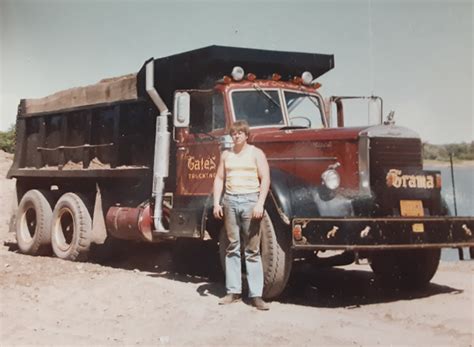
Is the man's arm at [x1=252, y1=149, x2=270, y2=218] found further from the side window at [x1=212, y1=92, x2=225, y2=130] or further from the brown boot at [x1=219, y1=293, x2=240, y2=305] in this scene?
the side window at [x1=212, y1=92, x2=225, y2=130]

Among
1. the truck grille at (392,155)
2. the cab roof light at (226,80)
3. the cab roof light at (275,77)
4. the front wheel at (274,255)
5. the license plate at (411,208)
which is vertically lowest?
the front wheel at (274,255)

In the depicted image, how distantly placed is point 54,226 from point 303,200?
5.34 m

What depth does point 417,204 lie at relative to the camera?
6.71m

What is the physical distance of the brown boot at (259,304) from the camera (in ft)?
19.4

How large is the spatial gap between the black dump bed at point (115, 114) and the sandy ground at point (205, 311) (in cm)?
179

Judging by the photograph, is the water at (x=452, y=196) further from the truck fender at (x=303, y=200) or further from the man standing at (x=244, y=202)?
the man standing at (x=244, y=202)

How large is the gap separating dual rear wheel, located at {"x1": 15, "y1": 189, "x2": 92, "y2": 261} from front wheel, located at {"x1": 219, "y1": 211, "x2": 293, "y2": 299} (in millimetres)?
3991

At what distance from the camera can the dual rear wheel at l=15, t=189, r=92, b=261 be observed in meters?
9.41

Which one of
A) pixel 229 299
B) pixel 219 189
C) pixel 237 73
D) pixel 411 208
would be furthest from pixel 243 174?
pixel 411 208

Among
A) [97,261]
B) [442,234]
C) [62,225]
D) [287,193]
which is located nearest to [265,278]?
[287,193]

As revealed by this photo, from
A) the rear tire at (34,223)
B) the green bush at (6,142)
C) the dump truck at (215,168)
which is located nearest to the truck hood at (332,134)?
the dump truck at (215,168)

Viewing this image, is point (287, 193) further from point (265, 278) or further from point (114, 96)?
point (114, 96)

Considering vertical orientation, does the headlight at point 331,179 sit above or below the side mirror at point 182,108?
below

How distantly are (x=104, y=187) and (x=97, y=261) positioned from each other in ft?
3.78
